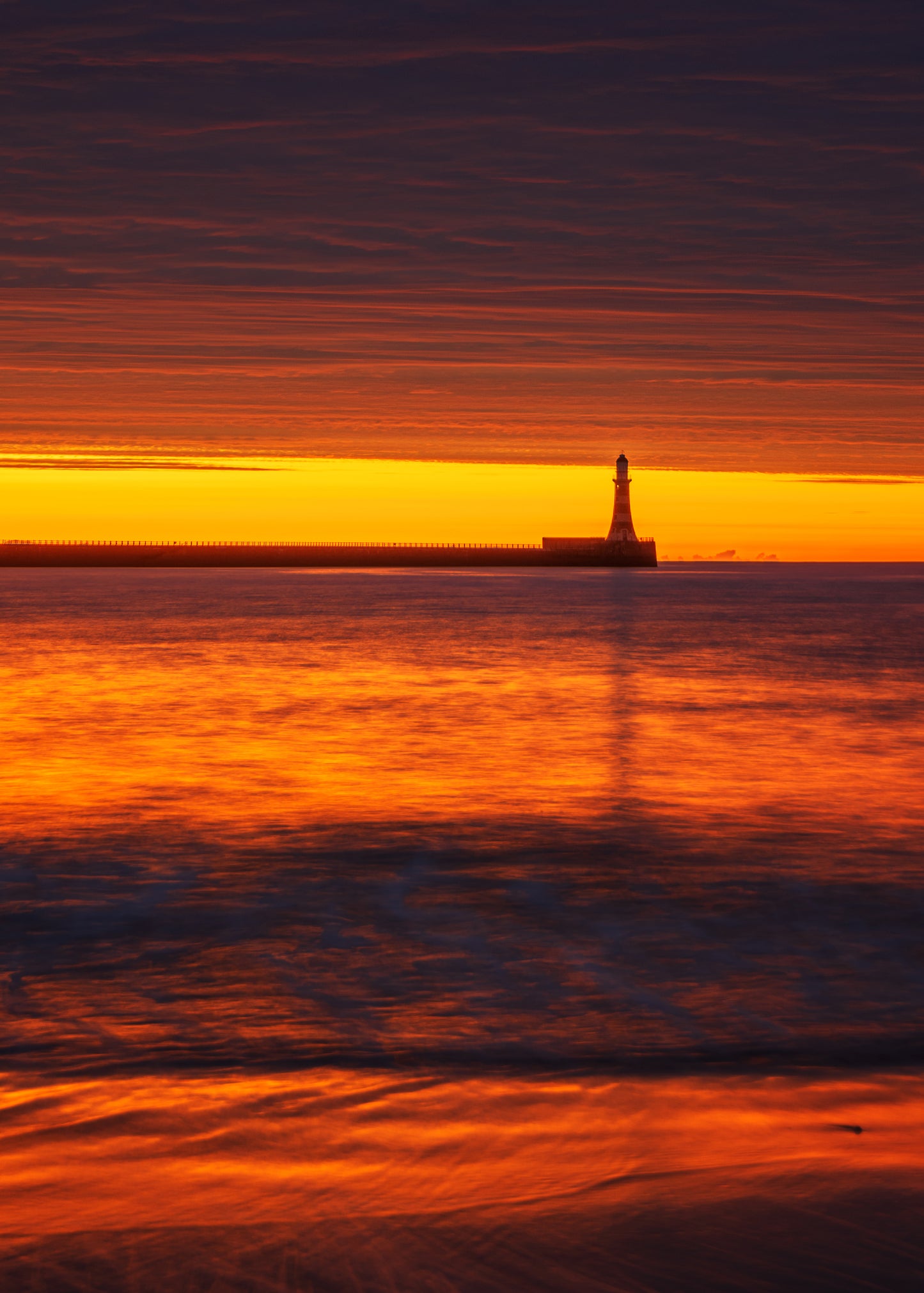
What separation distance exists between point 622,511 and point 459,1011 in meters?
144

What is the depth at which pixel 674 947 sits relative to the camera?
8781 mm

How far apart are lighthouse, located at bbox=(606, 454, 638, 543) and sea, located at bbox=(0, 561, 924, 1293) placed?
11582 centimetres

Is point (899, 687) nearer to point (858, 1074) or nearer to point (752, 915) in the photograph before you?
point (752, 915)

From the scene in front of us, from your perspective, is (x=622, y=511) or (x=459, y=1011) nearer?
(x=459, y=1011)

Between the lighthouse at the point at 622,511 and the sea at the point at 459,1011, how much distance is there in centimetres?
11582

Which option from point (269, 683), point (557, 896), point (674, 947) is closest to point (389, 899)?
point (557, 896)

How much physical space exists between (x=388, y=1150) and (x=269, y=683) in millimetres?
25338

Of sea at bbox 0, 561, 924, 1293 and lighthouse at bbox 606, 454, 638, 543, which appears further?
lighthouse at bbox 606, 454, 638, 543

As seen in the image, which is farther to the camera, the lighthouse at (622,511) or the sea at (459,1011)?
the lighthouse at (622,511)

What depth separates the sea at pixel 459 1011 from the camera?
4.44 m

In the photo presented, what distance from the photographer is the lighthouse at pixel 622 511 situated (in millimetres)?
135387

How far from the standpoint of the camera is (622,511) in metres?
149

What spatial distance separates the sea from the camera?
4441 millimetres

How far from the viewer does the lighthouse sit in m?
135
